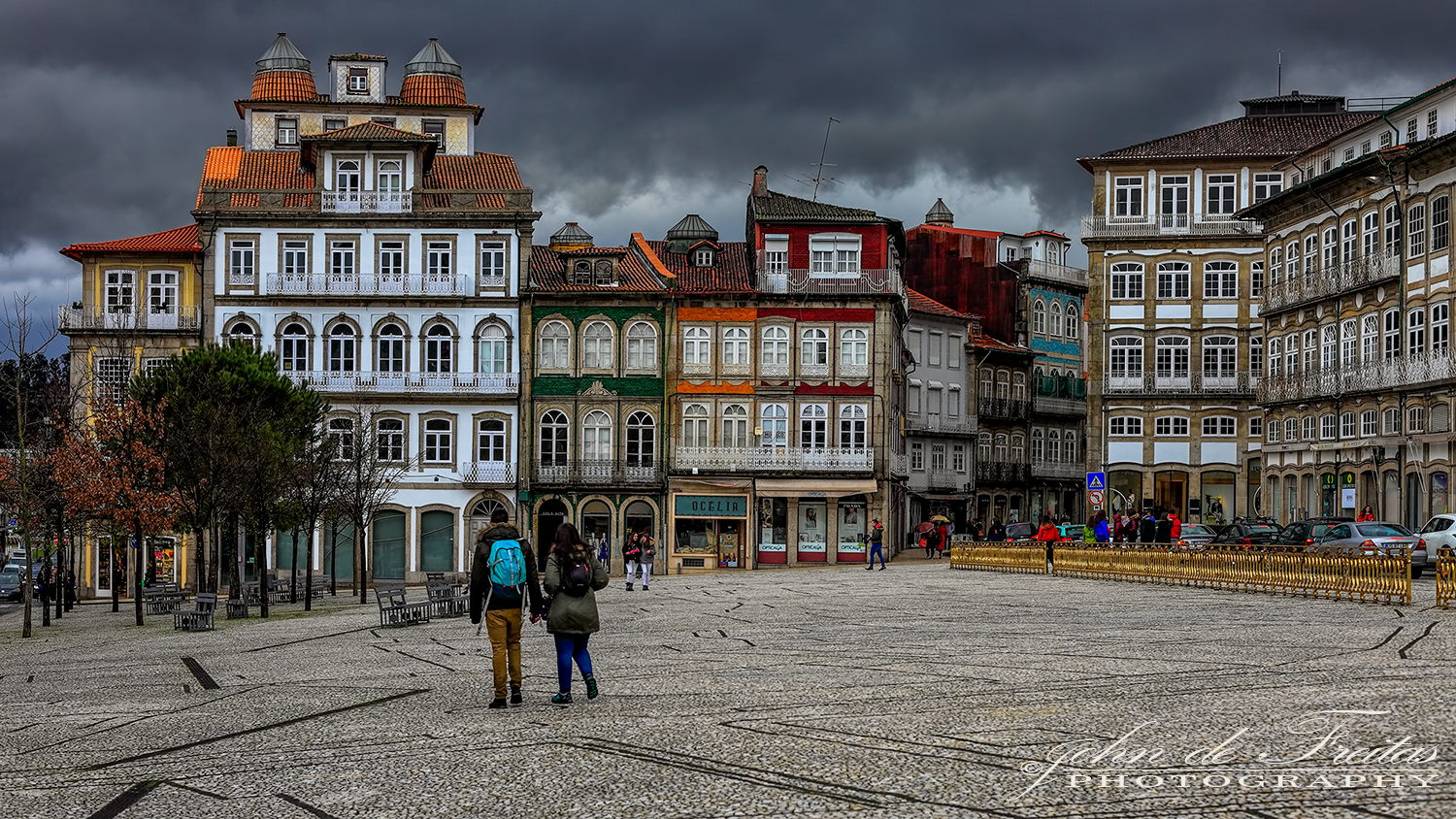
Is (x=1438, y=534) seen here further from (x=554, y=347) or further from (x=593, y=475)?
(x=554, y=347)

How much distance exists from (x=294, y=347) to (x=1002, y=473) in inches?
1355

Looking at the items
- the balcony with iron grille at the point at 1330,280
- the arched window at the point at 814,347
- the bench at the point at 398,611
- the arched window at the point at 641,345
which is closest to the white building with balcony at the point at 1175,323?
the balcony with iron grille at the point at 1330,280

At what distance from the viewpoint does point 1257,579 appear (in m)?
33.0

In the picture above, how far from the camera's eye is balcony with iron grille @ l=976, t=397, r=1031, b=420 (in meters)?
78.3

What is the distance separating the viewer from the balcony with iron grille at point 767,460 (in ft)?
195

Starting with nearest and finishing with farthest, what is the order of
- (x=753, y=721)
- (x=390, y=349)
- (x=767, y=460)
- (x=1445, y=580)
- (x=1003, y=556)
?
(x=753, y=721) → (x=1445, y=580) → (x=1003, y=556) → (x=390, y=349) → (x=767, y=460)

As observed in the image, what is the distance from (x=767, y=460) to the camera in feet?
195

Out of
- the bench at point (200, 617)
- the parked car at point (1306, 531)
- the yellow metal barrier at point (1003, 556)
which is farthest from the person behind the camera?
the yellow metal barrier at point (1003, 556)

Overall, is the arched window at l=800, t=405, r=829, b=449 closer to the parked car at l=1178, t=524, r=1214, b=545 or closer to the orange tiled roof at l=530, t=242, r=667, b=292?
the orange tiled roof at l=530, t=242, r=667, b=292

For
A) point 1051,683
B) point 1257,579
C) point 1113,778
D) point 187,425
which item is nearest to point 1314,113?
point 1257,579

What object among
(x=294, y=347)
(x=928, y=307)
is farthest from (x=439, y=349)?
(x=928, y=307)

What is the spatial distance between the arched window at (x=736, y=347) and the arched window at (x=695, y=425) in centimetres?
184

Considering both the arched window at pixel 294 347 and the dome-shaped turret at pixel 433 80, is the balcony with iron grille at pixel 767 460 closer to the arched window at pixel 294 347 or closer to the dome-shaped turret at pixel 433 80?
the arched window at pixel 294 347

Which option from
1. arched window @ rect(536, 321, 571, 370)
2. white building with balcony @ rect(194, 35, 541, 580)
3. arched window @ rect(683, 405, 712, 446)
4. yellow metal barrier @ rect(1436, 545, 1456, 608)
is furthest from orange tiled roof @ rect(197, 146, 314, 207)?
yellow metal barrier @ rect(1436, 545, 1456, 608)
